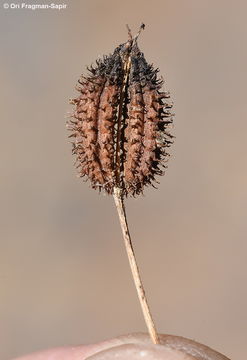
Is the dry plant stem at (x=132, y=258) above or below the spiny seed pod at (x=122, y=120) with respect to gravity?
below

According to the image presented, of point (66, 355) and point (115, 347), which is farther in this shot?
point (66, 355)

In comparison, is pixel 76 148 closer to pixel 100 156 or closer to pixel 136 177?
pixel 100 156

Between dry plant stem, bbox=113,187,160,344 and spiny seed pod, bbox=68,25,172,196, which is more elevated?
spiny seed pod, bbox=68,25,172,196

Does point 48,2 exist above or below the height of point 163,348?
above

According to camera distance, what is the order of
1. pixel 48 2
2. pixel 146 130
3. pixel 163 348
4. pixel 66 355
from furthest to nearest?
pixel 48 2, pixel 66 355, pixel 163 348, pixel 146 130

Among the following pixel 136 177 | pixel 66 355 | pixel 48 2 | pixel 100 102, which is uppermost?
pixel 48 2

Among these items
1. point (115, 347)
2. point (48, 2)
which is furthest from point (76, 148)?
point (48, 2)

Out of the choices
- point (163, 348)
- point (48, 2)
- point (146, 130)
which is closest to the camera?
point (146, 130)

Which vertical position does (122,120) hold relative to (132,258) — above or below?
above
